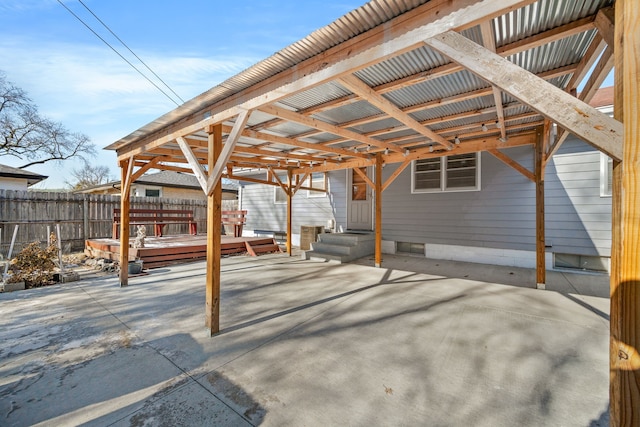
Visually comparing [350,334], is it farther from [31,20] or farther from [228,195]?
[228,195]

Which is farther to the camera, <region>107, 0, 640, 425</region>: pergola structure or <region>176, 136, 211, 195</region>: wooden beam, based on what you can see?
<region>176, 136, 211, 195</region>: wooden beam

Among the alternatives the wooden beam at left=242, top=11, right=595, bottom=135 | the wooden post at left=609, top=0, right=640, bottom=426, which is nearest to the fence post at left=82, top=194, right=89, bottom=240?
the wooden beam at left=242, top=11, right=595, bottom=135

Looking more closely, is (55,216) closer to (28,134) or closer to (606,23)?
(606,23)

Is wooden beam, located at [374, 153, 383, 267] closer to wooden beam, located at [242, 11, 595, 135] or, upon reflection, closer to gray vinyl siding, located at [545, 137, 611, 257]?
wooden beam, located at [242, 11, 595, 135]

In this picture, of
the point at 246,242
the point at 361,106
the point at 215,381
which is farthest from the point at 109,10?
the point at 215,381

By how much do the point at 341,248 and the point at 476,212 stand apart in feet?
11.4

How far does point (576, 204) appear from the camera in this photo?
5.35 meters

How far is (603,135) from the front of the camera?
3.54 ft

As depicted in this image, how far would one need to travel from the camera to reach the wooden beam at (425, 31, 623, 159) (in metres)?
1.08

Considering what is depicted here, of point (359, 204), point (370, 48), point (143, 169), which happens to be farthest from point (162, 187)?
point (370, 48)

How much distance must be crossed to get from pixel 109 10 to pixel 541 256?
11241 mm

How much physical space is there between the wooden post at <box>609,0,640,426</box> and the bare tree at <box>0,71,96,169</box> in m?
23.4

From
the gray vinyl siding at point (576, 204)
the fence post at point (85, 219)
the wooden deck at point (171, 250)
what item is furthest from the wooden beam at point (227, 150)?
the fence post at point (85, 219)

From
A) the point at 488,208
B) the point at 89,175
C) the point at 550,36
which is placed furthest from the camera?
the point at 89,175
